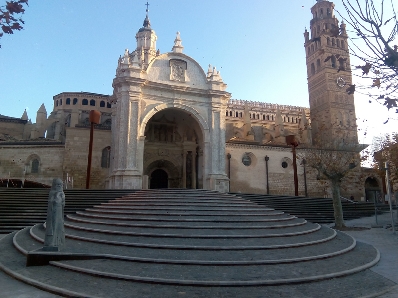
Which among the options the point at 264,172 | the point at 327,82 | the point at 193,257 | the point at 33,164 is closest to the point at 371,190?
the point at 264,172

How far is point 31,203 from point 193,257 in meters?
10.8

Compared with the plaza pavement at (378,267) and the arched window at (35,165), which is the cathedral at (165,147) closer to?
the arched window at (35,165)

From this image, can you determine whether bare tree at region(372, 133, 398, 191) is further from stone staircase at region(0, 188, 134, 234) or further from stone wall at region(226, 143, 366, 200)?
stone staircase at region(0, 188, 134, 234)

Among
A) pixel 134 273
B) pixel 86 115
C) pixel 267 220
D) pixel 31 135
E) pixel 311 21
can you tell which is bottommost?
pixel 134 273

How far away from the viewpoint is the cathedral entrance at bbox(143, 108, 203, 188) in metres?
26.1

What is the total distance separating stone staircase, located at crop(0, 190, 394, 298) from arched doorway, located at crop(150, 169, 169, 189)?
14.7 meters

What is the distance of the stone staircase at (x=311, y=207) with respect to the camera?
16.5 metres

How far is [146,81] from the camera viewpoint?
22234 mm

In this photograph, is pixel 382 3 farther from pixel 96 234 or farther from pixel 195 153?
pixel 195 153

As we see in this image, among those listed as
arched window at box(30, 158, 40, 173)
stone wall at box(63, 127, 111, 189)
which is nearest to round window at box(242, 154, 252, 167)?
stone wall at box(63, 127, 111, 189)

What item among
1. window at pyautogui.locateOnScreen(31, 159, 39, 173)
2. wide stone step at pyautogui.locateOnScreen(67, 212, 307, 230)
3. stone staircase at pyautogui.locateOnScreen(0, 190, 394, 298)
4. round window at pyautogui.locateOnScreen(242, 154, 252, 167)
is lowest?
stone staircase at pyautogui.locateOnScreen(0, 190, 394, 298)

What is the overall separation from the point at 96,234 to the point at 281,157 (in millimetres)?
25401

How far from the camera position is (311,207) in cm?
1788

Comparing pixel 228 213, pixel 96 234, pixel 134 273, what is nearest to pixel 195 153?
pixel 228 213
